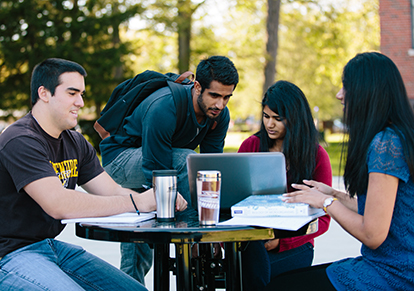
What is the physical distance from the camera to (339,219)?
187 cm

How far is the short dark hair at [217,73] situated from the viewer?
303 cm

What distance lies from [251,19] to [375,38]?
646cm

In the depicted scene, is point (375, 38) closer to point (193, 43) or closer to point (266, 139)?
point (193, 43)

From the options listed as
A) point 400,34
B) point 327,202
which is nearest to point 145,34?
point 400,34

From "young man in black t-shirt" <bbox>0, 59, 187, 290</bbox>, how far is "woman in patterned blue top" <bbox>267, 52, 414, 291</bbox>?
30.7 inches

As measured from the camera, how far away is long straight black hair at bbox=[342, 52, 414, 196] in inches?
71.8

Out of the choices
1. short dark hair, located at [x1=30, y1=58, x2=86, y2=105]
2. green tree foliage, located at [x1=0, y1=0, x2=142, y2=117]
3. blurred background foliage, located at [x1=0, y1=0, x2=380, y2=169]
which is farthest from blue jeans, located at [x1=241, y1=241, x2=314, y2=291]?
green tree foliage, located at [x1=0, y1=0, x2=142, y2=117]

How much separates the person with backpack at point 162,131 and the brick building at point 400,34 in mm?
13012

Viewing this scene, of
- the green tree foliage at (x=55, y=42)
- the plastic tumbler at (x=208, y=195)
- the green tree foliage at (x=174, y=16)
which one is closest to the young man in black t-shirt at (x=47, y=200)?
the plastic tumbler at (x=208, y=195)

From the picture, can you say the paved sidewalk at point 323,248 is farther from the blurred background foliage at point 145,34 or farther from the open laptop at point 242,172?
the blurred background foliage at point 145,34

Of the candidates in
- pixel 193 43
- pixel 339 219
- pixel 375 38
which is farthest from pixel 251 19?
pixel 339 219

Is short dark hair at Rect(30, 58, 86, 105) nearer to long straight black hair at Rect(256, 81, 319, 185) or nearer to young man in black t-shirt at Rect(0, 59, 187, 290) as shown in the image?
young man in black t-shirt at Rect(0, 59, 187, 290)

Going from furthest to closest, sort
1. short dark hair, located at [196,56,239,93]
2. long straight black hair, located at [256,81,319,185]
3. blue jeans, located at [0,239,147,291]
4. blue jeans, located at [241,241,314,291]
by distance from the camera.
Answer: short dark hair, located at [196,56,239,93]
long straight black hair, located at [256,81,319,185]
blue jeans, located at [241,241,314,291]
blue jeans, located at [0,239,147,291]

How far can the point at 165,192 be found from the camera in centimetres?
197
